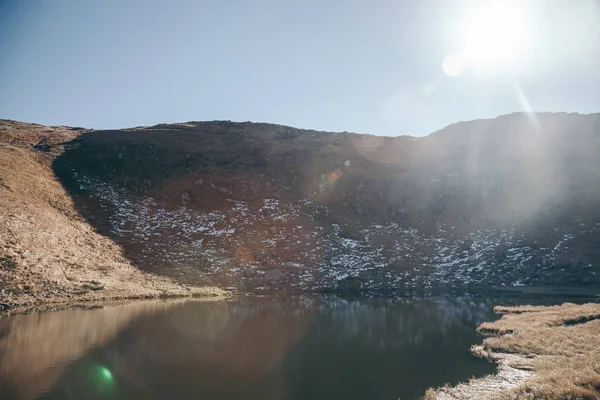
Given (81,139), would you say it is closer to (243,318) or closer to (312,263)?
(312,263)

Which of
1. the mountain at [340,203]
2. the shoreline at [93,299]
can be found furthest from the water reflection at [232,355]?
the mountain at [340,203]

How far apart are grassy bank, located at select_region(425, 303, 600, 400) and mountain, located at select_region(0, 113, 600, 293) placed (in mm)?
20719

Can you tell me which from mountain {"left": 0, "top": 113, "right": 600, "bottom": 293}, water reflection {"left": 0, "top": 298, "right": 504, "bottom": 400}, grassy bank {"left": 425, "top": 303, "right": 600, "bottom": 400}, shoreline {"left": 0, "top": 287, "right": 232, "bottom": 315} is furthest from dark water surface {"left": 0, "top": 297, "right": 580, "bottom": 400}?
mountain {"left": 0, "top": 113, "right": 600, "bottom": 293}

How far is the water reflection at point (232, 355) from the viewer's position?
48.4 feet

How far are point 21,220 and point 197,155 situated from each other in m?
37.3

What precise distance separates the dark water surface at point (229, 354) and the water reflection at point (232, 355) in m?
0.05

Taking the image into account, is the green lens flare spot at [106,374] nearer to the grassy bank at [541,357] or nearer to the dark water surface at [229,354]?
the dark water surface at [229,354]

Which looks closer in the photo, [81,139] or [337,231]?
[337,231]

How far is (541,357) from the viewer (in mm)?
19359

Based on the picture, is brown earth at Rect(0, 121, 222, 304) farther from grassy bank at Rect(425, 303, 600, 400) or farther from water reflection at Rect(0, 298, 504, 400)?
grassy bank at Rect(425, 303, 600, 400)

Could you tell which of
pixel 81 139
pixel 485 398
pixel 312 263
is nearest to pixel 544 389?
pixel 485 398

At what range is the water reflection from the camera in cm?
1475

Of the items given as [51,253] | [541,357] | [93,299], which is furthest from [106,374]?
[51,253]

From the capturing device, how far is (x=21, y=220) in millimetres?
40531
